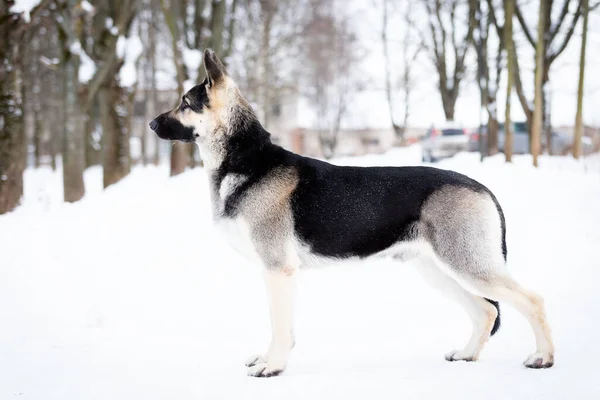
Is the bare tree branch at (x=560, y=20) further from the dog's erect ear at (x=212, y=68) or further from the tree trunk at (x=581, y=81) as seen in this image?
the dog's erect ear at (x=212, y=68)

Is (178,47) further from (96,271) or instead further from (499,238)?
(499,238)

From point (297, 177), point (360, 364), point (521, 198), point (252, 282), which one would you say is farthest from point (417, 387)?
point (521, 198)

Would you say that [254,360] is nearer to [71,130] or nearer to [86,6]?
[71,130]

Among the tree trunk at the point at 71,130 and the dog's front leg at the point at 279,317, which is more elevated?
the tree trunk at the point at 71,130

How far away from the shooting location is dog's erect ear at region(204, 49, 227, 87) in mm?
4289

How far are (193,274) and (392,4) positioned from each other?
84.9 ft

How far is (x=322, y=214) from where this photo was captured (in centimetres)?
439

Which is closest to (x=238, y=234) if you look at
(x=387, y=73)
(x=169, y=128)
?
(x=169, y=128)

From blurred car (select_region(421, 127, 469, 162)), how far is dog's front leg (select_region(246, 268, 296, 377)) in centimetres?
1677

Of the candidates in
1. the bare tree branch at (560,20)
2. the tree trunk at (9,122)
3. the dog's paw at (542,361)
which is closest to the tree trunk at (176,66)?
the tree trunk at (9,122)

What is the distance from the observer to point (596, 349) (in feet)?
15.9

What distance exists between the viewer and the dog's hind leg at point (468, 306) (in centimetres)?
465

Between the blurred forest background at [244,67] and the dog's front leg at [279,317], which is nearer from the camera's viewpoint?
the dog's front leg at [279,317]

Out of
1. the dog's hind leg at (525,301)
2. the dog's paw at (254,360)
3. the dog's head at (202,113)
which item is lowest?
the dog's paw at (254,360)
